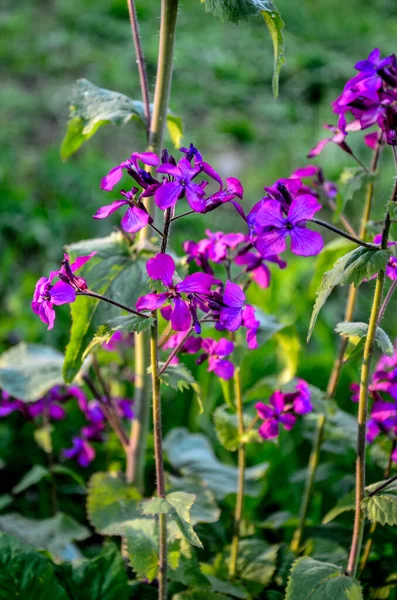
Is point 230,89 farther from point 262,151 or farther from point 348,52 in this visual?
point 348,52

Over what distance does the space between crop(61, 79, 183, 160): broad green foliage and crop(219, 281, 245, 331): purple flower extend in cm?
53

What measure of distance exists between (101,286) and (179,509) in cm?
55

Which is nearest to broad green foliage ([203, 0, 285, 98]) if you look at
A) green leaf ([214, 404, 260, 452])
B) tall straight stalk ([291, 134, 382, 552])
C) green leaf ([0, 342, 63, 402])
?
tall straight stalk ([291, 134, 382, 552])

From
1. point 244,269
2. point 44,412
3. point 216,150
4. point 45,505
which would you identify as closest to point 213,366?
point 244,269

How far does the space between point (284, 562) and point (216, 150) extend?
136 inches

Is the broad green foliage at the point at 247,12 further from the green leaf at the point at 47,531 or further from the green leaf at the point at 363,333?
the green leaf at the point at 47,531

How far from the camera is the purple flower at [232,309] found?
3.69 feet

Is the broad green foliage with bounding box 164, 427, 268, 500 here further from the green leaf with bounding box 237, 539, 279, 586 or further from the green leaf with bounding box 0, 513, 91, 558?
the green leaf with bounding box 0, 513, 91, 558

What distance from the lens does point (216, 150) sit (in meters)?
4.63

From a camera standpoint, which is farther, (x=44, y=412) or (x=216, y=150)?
(x=216, y=150)

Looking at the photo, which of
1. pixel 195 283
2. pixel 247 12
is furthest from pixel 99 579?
pixel 247 12

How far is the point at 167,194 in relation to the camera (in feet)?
3.39

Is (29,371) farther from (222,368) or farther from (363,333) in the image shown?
(363,333)

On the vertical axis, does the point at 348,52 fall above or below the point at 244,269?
above
